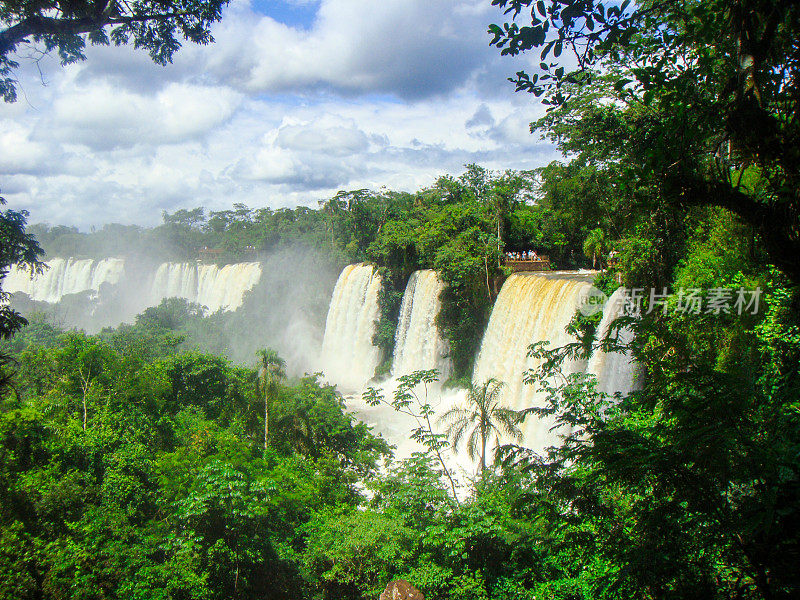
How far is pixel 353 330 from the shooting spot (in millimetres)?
25312

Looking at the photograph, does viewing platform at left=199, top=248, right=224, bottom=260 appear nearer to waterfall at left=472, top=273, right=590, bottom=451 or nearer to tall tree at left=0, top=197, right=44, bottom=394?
waterfall at left=472, top=273, right=590, bottom=451

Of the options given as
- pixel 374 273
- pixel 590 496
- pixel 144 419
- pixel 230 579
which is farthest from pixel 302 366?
pixel 590 496

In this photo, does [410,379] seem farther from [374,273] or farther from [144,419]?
[374,273]

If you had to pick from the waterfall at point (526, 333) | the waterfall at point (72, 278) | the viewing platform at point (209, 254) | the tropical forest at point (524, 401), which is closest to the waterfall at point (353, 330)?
the tropical forest at point (524, 401)

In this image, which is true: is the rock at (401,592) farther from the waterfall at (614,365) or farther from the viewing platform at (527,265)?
the viewing platform at (527,265)

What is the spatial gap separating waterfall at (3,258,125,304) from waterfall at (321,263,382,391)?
29.8 metres

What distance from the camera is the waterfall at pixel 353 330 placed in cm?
2455

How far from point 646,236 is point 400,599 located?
27.6ft

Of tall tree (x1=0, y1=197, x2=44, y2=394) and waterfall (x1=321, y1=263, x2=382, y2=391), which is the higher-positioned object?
tall tree (x1=0, y1=197, x2=44, y2=394)

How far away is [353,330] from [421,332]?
19.1 ft

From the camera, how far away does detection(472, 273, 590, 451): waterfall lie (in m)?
12.0

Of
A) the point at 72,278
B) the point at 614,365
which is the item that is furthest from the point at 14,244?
the point at 72,278

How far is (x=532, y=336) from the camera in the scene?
12938mm

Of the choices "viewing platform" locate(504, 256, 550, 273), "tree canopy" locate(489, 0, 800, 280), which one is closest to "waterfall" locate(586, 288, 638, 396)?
"tree canopy" locate(489, 0, 800, 280)
